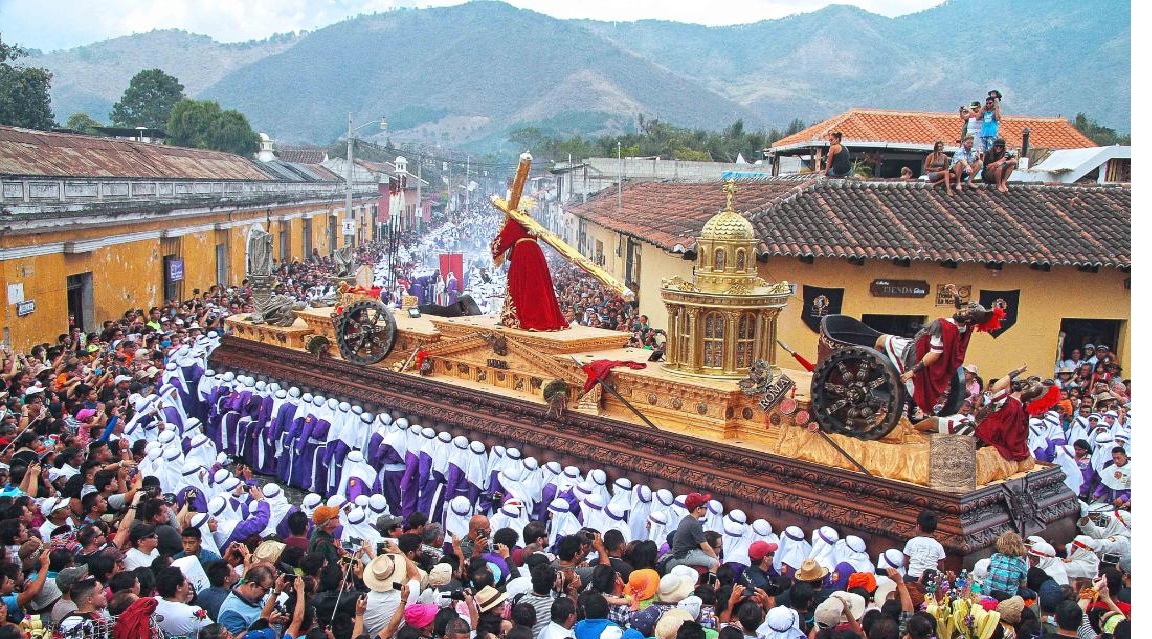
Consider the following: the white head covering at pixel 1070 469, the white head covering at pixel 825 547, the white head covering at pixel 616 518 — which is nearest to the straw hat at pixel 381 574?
the white head covering at pixel 616 518

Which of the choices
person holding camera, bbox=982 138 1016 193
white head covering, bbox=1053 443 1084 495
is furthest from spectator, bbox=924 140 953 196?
white head covering, bbox=1053 443 1084 495

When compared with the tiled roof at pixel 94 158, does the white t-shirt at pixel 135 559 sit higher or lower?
lower

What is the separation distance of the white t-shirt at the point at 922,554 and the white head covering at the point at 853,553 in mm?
340

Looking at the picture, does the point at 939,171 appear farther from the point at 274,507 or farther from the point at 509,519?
the point at 274,507

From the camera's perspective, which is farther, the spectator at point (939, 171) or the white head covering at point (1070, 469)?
the spectator at point (939, 171)

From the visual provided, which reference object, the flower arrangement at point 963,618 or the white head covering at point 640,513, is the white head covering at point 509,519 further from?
the flower arrangement at point 963,618

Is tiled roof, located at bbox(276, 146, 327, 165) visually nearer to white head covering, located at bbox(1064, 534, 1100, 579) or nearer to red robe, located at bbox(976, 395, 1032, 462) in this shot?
red robe, located at bbox(976, 395, 1032, 462)

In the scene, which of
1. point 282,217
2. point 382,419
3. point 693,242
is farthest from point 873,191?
point 282,217

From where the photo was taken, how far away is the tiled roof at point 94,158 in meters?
20.1

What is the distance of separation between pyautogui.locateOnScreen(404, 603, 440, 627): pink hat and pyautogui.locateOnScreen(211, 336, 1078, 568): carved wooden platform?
401 centimetres

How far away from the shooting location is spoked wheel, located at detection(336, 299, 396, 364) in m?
13.4

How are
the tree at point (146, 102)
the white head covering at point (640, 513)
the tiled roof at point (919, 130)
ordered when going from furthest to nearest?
1. the tree at point (146, 102)
2. the tiled roof at point (919, 130)
3. the white head covering at point (640, 513)

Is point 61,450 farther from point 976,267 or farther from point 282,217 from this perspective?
point 282,217

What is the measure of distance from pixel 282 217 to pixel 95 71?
630 feet
